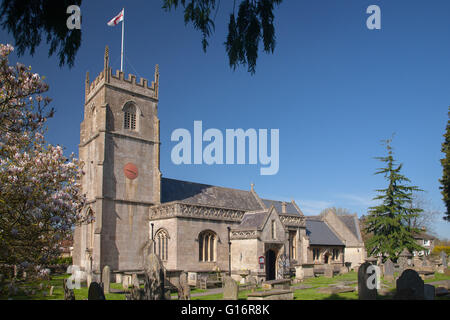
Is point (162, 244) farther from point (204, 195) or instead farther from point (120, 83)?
point (120, 83)

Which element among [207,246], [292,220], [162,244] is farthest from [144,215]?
[292,220]

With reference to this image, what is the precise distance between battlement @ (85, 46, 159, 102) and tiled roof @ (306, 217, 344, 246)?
23.0m

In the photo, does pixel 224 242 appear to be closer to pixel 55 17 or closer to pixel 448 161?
pixel 448 161

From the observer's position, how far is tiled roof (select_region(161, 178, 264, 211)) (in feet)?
117

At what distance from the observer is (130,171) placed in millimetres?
32656

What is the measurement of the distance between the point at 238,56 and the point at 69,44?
3.11 m

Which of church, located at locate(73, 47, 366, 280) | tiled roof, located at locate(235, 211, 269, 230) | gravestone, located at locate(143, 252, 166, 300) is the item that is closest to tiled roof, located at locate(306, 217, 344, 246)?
church, located at locate(73, 47, 366, 280)

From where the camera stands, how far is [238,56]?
705 cm

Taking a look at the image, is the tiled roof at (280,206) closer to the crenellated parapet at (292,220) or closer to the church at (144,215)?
the crenellated parapet at (292,220)

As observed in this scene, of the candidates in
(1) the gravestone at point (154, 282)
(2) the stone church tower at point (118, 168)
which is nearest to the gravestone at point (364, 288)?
(1) the gravestone at point (154, 282)

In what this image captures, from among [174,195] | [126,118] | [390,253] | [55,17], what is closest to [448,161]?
[390,253]

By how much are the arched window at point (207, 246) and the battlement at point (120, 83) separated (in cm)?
1343

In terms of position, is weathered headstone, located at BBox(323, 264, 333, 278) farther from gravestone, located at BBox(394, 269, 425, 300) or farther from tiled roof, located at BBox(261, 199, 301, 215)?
gravestone, located at BBox(394, 269, 425, 300)

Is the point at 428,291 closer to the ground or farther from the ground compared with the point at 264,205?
closer to the ground
